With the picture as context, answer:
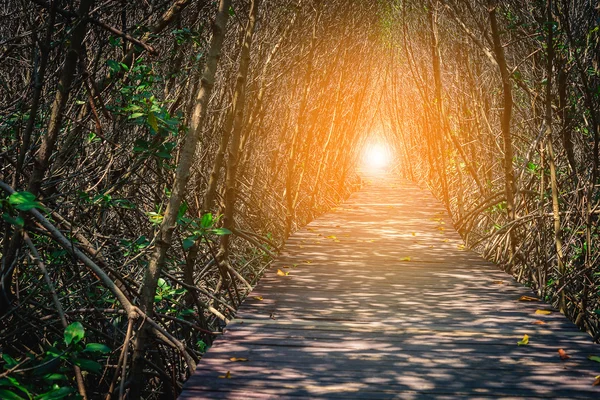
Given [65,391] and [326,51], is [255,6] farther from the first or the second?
[326,51]

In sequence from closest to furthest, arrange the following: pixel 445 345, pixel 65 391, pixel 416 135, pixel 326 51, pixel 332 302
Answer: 1. pixel 65 391
2. pixel 445 345
3. pixel 332 302
4. pixel 326 51
5. pixel 416 135

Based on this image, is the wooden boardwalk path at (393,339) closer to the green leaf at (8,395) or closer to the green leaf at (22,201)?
the green leaf at (8,395)

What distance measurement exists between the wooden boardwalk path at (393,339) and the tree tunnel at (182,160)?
39 cm

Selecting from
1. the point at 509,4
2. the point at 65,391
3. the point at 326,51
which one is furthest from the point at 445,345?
the point at 326,51

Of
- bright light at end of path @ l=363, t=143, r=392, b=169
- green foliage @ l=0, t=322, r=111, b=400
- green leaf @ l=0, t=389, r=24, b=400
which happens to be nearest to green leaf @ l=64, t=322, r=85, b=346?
green foliage @ l=0, t=322, r=111, b=400

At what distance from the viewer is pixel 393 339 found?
129 inches

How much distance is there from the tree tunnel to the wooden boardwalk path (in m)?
0.39

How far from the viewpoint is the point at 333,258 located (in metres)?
5.82

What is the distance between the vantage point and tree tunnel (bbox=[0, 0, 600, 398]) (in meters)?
2.92

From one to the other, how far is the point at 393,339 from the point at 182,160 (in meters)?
1.49

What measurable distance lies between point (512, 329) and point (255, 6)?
323 centimetres

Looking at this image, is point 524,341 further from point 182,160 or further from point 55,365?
point 55,365

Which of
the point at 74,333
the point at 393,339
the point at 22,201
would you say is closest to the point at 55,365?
the point at 74,333

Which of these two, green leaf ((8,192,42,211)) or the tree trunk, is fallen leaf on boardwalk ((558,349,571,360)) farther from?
green leaf ((8,192,42,211))
